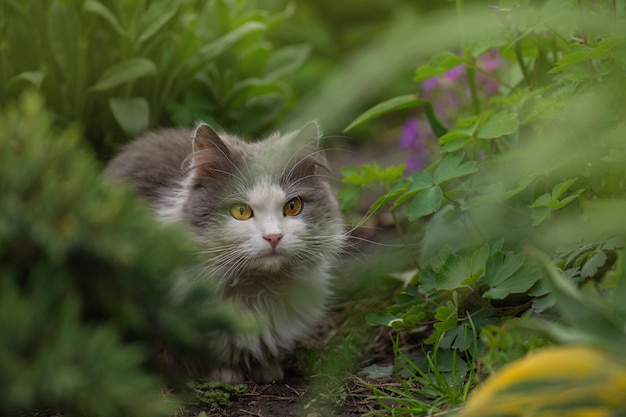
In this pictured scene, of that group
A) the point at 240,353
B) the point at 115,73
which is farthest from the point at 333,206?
the point at 115,73

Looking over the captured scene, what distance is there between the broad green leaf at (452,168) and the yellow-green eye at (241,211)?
2.07ft

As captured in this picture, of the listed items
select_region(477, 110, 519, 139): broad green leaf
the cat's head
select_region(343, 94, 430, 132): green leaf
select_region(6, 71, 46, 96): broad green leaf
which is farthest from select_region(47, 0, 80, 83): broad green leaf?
select_region(477, 110, 519, 139): broad green leaf

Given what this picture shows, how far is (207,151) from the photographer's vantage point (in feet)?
8.93

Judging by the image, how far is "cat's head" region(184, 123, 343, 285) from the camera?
258 cm

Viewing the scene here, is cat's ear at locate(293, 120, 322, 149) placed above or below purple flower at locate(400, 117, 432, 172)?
above

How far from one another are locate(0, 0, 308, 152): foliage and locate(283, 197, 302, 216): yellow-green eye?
3.10ft

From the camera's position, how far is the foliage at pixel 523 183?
238 cm

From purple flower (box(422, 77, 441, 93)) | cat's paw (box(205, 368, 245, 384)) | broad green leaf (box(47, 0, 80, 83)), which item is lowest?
cat's paw (box(205, 368, 245, 384))

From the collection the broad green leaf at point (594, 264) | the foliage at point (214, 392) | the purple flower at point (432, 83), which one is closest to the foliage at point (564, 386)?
the broad green leaf at point (594, 264)

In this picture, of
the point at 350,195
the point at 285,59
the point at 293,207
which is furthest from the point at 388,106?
the point at 285,59

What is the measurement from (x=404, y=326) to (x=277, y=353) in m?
0.47

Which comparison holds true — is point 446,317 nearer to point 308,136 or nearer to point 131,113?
point 308,136

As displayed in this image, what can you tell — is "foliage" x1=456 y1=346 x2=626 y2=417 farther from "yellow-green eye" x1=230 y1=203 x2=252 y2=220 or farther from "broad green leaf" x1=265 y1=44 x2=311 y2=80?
"broad green leaf" x1=265 y1=44 x2=311 y2=80

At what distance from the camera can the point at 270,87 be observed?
12.6 ft
